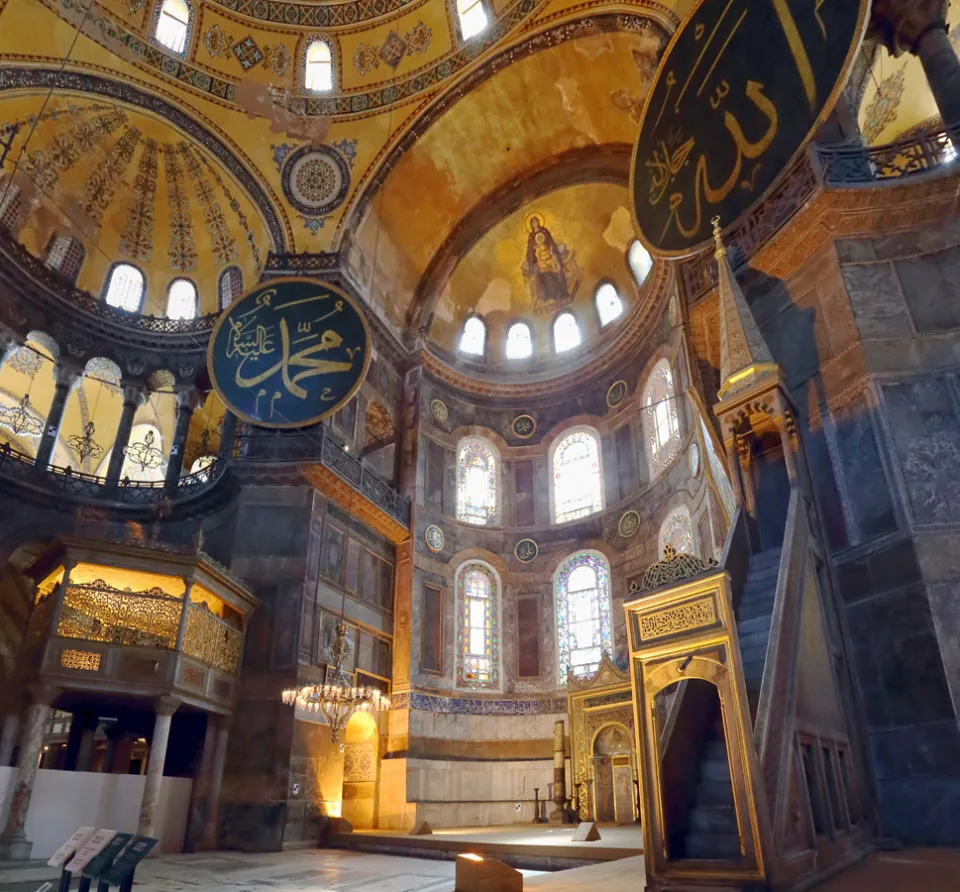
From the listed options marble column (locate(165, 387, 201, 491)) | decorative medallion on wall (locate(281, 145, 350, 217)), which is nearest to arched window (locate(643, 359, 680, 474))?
decorative medallion on wall (locate(281, 145, 350, 217))

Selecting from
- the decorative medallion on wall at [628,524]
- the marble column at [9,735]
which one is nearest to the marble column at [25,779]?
the marble column at [9,735]

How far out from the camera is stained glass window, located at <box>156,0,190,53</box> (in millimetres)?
14227

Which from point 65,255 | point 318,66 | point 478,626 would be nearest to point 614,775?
point 478,626

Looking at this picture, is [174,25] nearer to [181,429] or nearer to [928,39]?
[181,429]

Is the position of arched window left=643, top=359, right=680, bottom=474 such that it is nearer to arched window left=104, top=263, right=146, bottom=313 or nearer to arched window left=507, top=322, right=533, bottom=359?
arched window left=507, top=322, right=533, bottom=359

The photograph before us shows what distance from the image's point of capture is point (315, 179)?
50.4 feet

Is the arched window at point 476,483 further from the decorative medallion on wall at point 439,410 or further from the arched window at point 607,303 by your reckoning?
the arched window at point 607,303

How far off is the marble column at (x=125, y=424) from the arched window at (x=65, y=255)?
2.55 meters

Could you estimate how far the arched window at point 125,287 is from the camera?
1519cm

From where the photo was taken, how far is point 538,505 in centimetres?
1595

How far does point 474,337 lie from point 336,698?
996cm

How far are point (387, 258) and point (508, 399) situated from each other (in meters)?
4.33

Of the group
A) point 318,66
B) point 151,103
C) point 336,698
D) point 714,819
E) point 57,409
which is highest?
point 318,66

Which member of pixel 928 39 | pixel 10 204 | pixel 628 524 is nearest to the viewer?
pixel 928 39
